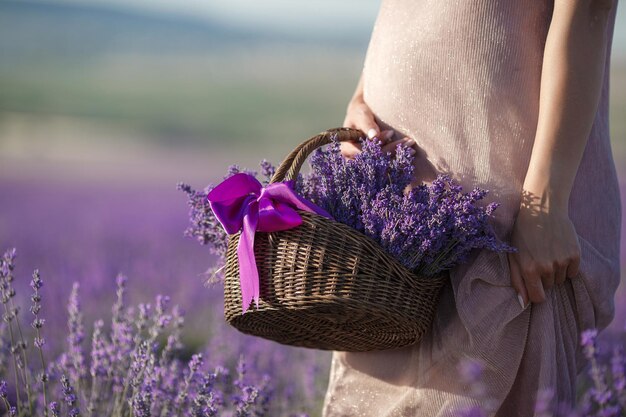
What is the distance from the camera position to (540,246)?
1.92 m

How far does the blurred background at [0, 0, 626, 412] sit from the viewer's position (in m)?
6.14

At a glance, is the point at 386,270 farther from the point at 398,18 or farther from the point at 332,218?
the point at 398,18

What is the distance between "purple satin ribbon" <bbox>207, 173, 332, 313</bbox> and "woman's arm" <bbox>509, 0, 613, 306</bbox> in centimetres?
49

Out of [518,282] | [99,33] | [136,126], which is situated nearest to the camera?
[518,282]

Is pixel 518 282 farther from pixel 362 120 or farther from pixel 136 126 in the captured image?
pixel 136 126

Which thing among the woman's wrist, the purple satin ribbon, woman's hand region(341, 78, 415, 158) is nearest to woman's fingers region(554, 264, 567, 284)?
the woman's wrist

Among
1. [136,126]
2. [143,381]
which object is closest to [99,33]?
[136,126]

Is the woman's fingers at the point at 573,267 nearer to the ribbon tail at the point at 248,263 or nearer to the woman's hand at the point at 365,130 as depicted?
the woman's hand at the point at 365,130

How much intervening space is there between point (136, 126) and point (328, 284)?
32.6 meters

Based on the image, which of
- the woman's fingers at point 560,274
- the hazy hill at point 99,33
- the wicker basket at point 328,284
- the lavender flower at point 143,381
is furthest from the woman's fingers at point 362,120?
the hazy hill at point 99,33

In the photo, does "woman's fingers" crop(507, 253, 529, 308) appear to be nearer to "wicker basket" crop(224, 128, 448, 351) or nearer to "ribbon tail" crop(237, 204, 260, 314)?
"wicker basket" crop(224, 128, 448, 351)

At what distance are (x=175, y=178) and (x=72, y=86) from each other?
30426 mm

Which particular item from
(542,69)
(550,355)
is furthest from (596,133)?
(550,355)

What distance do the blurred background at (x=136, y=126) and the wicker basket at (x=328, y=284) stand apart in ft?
6.08
